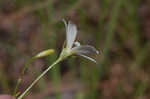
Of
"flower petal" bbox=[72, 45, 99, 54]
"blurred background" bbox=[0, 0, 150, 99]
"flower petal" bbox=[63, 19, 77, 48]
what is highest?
"flower petal" bbox=[63, 19, 77, 48]

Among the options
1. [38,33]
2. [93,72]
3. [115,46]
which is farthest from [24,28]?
[93,72]

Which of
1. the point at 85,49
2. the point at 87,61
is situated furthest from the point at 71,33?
the point at 87,61

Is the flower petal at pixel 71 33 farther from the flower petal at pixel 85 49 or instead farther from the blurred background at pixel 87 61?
the blurred background at pixel 87 61

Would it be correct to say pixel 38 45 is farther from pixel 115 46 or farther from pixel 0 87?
pixel 115 46

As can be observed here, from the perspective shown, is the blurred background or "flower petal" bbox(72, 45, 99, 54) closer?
"flower petal" bbox(72, 45, 99, 54)

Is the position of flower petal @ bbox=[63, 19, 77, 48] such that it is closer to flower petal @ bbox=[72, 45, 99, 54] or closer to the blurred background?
flower petal @ bbox=[72, 45, 99, 54]

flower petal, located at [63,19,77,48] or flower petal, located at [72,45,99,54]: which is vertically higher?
flower petal, located at [63,19,77,48]

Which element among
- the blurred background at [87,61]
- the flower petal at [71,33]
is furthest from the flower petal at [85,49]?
the blurred background at [87,61]

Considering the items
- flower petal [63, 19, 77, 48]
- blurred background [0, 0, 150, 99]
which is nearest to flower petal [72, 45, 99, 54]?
flower petal [63, 19, 77, 48]

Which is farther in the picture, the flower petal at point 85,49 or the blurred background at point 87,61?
the blurred background at point 87,61

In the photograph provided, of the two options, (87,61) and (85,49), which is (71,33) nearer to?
(85,49)

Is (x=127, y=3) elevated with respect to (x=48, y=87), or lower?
elevated
